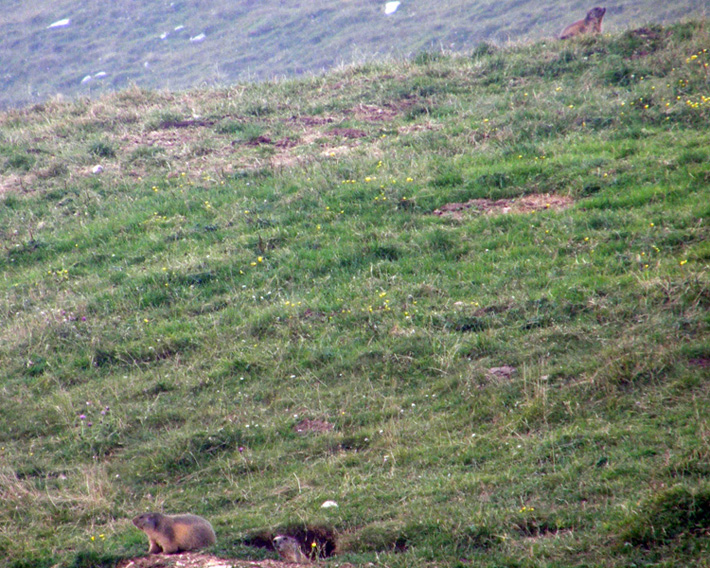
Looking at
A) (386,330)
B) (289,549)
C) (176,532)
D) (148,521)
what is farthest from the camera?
(386,330)

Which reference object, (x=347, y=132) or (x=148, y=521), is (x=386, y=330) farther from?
(x=347, y=132)

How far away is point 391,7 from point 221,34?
10.8 meters

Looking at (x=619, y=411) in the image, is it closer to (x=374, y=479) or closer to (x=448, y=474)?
(x=448, y=474)

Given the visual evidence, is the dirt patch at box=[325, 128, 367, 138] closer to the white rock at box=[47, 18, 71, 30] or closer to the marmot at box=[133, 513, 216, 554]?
the marmot at box=[133, 513, 216, 554]

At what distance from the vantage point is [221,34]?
4322cm

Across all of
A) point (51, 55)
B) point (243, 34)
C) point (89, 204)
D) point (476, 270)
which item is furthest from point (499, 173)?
point (51, 55)

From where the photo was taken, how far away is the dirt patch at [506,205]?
9344mm

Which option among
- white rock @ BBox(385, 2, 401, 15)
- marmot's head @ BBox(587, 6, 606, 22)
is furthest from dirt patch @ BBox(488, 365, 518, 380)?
white rock @ BBox(385, 2, 401, 15)

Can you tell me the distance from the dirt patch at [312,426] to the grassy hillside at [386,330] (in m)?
0.04

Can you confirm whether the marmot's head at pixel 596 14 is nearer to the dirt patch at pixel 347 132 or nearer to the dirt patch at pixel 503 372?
the dirt patch at pixel 347 132

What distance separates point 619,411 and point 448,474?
60.0 inches

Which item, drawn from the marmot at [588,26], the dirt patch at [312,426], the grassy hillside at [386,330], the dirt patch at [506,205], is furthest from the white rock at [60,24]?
the dirt patch at [312,426]

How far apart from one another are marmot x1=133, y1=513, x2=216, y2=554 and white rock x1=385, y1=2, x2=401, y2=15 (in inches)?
1556

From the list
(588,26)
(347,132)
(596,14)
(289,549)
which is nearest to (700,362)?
(289,549)
